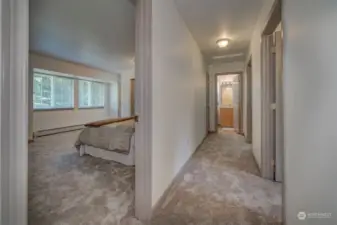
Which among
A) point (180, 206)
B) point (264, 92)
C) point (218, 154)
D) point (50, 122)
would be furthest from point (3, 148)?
point (50, 122)

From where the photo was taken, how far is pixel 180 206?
206 cm

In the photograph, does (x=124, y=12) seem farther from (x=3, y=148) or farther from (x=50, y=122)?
(x=50, y=122)

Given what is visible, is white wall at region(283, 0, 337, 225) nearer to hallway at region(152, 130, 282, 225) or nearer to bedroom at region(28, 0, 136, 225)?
hallway at region(152, 130, 282, 225)

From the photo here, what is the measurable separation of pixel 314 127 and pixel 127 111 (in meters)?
7.91

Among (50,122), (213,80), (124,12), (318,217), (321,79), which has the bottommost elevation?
(318,217)

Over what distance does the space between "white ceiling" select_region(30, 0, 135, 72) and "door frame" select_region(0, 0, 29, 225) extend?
1330mm

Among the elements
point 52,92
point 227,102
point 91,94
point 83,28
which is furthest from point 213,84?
point 52,92

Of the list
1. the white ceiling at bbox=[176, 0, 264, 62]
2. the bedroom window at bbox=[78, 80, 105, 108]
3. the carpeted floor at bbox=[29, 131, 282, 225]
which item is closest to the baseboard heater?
the bedroom window at bbox=[78, 80, 105, 108]

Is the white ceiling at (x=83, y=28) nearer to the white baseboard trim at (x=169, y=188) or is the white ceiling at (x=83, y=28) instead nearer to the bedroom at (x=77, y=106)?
the bedroom at (x=77, y=106)

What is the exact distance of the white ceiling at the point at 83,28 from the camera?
3045 millimetres

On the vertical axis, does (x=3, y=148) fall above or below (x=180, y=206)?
above

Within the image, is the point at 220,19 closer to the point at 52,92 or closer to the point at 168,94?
the point at 168,94

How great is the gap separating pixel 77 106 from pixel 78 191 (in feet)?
18.5

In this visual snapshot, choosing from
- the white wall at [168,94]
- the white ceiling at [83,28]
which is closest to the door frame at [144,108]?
the white wall at [168,94]
